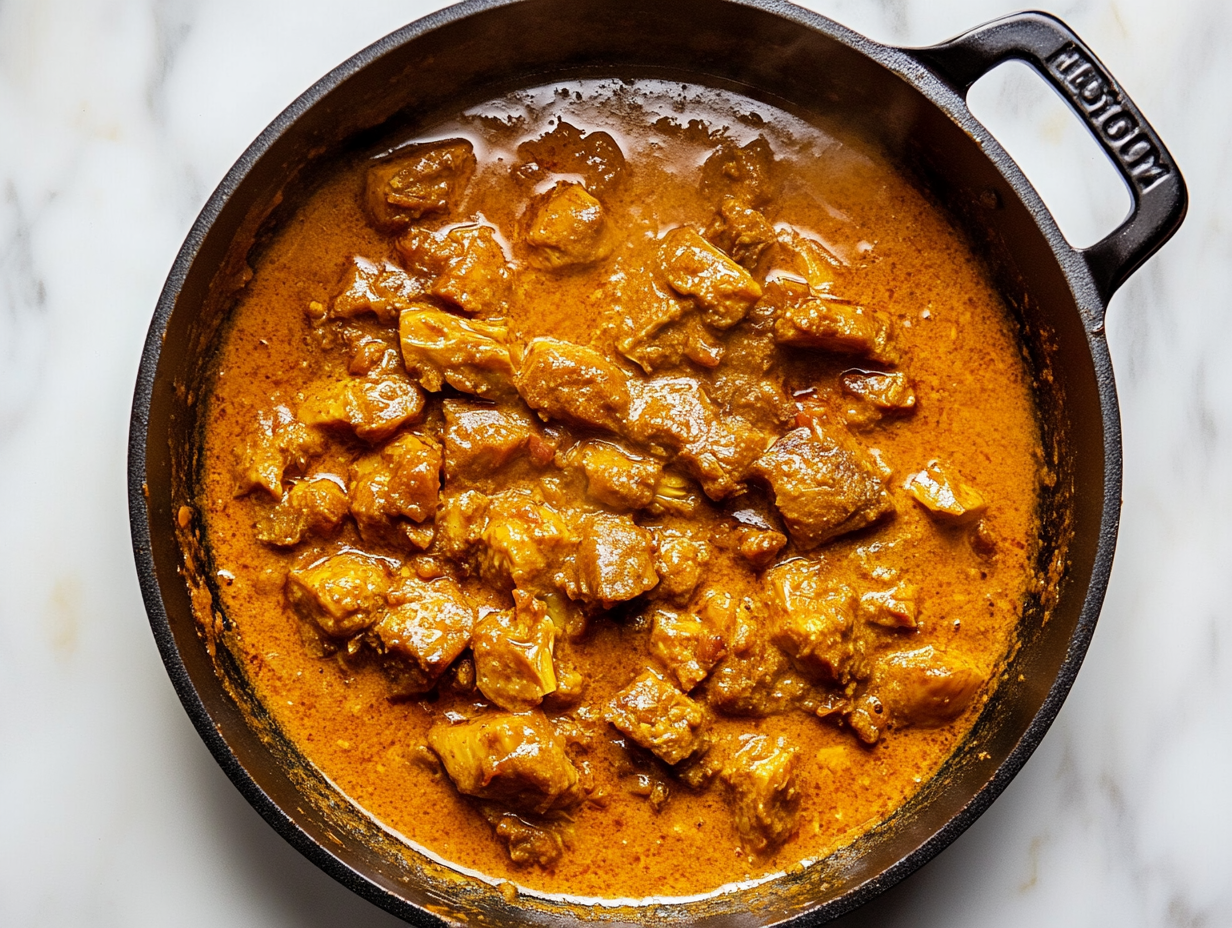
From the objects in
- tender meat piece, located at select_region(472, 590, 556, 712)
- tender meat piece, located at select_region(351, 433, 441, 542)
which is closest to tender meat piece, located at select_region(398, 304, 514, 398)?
tender meat piece, located at select_region(351, 433, 441, 542)

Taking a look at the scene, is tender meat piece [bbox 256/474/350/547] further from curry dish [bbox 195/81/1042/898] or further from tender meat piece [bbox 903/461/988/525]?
tender meat piece [bbox 903/461/988/525]

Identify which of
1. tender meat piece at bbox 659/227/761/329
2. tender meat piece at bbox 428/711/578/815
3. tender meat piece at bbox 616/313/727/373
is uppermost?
tender meat piece at bbox 659/227/761/329

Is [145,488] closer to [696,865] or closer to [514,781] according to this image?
[514,781]

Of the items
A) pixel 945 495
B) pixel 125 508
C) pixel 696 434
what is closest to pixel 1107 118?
pixel 945 495

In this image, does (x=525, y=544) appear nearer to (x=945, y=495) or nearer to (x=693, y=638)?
(x=693, y=638)

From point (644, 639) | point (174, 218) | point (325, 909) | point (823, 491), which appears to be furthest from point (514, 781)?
point (174, 218)

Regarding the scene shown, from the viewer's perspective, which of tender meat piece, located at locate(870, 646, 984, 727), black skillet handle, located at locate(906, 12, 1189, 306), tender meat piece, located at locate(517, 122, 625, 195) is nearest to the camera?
black skillet handle, located at locate(906, 12, 1189, 306)
